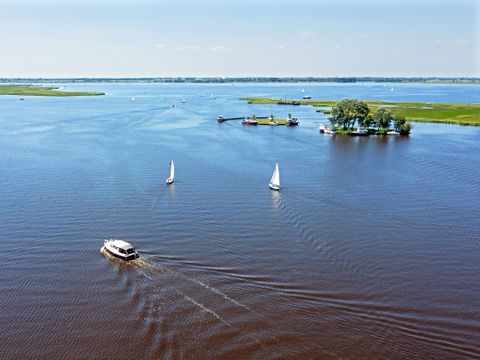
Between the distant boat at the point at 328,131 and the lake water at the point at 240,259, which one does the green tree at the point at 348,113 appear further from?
the lake water at the point at 240,259

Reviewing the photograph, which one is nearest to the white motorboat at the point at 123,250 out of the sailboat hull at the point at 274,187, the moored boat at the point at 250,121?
the sailboat hull at the point at 274,187

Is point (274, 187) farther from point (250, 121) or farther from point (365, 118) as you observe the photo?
point (250, 121)

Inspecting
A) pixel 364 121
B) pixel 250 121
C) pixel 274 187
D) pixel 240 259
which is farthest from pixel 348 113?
pixel 240 259

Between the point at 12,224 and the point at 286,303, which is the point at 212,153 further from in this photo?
the point at 286,303

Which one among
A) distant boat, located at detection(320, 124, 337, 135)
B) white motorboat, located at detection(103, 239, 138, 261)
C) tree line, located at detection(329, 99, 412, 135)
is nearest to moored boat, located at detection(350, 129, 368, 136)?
tree line, located at detection(329, 99, 412, 135)

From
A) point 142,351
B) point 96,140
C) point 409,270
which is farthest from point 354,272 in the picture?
point 96,140

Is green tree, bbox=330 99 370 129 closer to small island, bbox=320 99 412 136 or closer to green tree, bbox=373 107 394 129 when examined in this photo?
small island, bbox=320 99 412 136

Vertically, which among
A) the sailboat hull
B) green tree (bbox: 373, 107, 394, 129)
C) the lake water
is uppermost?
green tree (bbox: 373, 107, 394, 129)

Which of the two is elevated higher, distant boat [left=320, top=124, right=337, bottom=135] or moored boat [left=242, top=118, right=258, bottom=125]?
moored boat [left=242, top=118, right=258, bottom=125]
